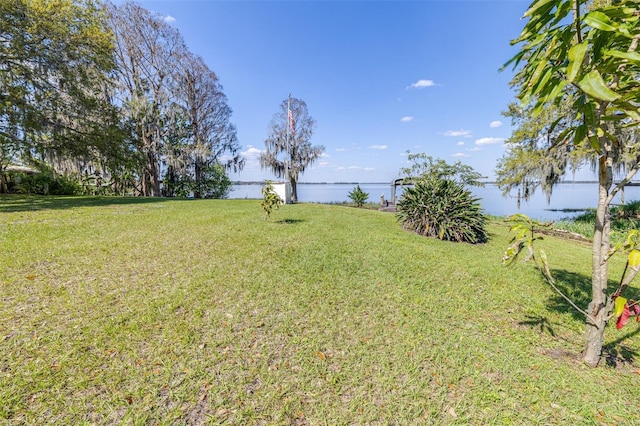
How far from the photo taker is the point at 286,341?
2.23 m

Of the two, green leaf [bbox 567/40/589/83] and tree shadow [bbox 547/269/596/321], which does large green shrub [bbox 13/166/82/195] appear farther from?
tree shadow [bbox 547/269/596/321]

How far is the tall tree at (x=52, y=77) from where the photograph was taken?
25.9ft

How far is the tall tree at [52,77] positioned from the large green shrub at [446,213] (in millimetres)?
11436

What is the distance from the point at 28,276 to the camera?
2.97 metres

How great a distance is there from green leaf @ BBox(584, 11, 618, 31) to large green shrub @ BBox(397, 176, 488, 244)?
18.2 feet

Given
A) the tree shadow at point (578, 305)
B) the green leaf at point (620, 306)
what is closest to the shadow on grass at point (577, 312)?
the tree shadow at point (578, 305)

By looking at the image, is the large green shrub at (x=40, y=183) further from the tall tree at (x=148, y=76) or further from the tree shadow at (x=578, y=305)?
the tree shadow at (x=578, y=305)

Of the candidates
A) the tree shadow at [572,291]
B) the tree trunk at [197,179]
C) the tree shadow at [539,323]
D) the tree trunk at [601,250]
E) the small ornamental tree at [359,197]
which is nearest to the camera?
the tree trunk at [601,250]

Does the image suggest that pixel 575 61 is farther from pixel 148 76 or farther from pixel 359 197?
pixel 148 76

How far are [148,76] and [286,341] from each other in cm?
1857

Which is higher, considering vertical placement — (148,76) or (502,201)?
(148,76)

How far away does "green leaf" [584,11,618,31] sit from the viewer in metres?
0.97

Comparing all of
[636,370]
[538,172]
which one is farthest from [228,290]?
[538,172]

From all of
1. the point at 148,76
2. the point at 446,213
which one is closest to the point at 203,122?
the point at 148,76
